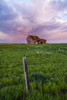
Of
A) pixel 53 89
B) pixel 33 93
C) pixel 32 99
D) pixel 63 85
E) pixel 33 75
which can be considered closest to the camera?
pixel 32 99

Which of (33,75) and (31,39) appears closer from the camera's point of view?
(33,75)

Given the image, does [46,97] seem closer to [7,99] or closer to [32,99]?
[32,99]

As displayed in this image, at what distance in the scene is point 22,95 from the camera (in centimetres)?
348

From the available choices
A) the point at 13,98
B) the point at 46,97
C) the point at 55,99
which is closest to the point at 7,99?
the point at 13,98

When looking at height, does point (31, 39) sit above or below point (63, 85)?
above

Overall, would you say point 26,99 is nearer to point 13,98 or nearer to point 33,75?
point 13,98

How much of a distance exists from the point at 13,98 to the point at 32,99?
2.92 feet

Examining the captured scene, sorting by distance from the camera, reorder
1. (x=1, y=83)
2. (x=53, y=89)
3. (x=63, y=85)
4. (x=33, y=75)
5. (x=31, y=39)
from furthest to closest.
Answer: (x=31, y=39)
(x=33, y=75)
(x=1, y=83)
(x=63, y=85)
(x=53, y=89)

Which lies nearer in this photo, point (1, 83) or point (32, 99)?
point (32, 99)

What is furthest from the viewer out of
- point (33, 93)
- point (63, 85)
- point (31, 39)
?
point (31, 39)

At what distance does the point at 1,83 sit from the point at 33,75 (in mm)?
2269

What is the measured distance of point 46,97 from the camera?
328cm

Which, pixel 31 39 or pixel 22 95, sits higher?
pixel 31 39

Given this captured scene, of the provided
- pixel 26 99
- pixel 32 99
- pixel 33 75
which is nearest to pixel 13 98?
pixel 26 99
